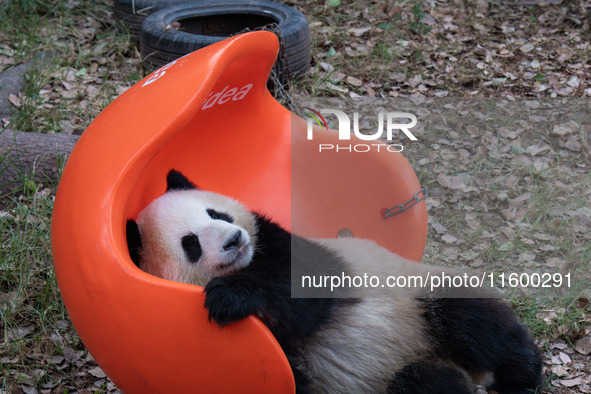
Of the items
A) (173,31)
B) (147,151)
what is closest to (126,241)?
(147,151)

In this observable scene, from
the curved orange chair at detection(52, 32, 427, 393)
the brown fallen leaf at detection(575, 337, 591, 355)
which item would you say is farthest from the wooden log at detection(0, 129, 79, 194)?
the brown fallen leaf at detection(575, 337, 591, 355)

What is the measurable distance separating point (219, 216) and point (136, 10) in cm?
309

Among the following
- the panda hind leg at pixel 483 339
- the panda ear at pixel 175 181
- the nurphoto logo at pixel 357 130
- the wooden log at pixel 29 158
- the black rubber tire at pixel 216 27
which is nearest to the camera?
the panda hind leg at pixel 483 339

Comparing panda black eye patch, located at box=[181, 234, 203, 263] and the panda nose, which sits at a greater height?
the panda nose

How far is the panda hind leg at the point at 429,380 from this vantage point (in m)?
2.03

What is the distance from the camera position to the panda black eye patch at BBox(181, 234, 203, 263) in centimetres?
212

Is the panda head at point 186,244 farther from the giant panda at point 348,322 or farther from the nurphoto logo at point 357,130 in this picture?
the nurphoto logo at point 357,130

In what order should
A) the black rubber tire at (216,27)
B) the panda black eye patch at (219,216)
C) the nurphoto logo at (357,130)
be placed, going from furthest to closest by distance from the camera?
the black rubber tire at (216,27) → the nurphoto logo at (357,130) → the panda black eye patch at (219,216)

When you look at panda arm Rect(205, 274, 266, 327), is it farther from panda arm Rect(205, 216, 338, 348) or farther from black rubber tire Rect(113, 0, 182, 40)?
black rubber tire Rect(113, 0, 182, 40)

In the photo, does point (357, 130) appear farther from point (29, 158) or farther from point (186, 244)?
point (29, 158)

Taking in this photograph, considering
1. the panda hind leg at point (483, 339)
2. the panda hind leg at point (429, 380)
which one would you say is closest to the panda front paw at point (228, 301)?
the panda hind leg at point (429, 380)

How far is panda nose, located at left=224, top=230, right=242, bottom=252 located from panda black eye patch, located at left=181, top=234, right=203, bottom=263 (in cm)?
11

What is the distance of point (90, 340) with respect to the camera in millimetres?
1925

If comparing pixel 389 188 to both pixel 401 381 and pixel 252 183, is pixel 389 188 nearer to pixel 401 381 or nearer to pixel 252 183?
pixel 252 183
